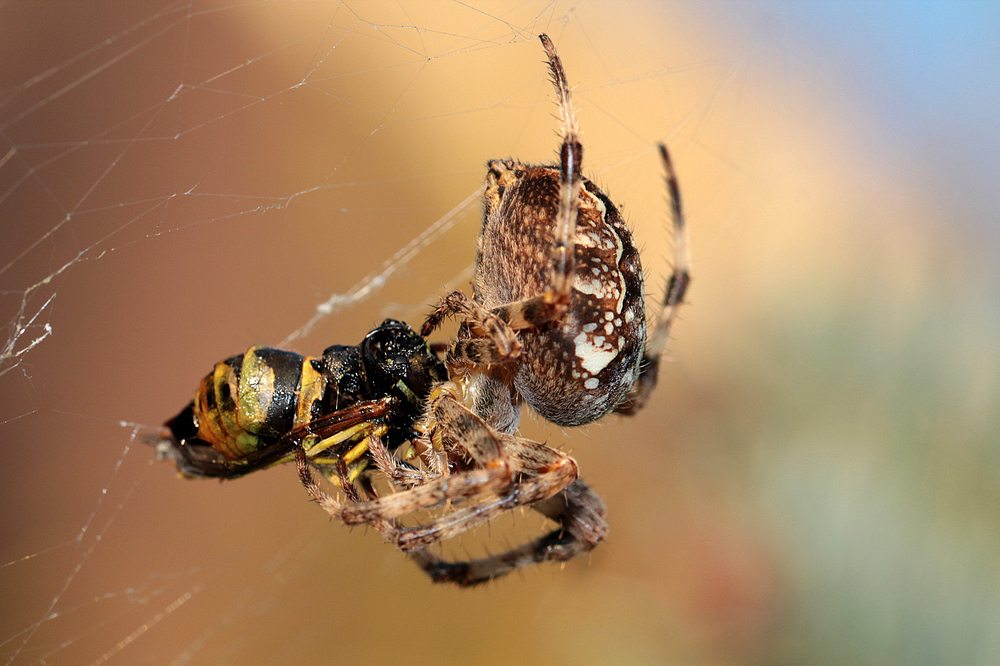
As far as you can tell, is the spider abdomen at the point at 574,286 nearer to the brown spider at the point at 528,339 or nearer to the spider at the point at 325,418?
the brown spider at the point at 528,339

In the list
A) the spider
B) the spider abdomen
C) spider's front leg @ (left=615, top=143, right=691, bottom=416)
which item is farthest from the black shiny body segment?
spider's front leg @ (left=615, top=143, right=691, bottom=416)

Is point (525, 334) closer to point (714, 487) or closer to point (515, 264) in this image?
point (515, 264)

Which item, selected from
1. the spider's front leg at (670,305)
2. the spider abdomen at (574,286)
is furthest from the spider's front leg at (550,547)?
the spider abdomen at (574,286)

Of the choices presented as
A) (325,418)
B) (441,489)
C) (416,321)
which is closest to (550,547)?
(441,489)

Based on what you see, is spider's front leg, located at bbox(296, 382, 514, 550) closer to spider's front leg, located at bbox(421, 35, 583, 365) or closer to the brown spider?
the brown spider

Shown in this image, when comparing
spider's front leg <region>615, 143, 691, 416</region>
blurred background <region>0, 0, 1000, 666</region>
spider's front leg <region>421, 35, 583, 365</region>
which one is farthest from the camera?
blurred background <region>0, 0, 1000, 666</region>

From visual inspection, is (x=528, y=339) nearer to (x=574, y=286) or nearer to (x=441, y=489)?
(x=574, y=286)

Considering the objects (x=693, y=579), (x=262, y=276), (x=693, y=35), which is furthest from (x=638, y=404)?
(x=693, y=35)
